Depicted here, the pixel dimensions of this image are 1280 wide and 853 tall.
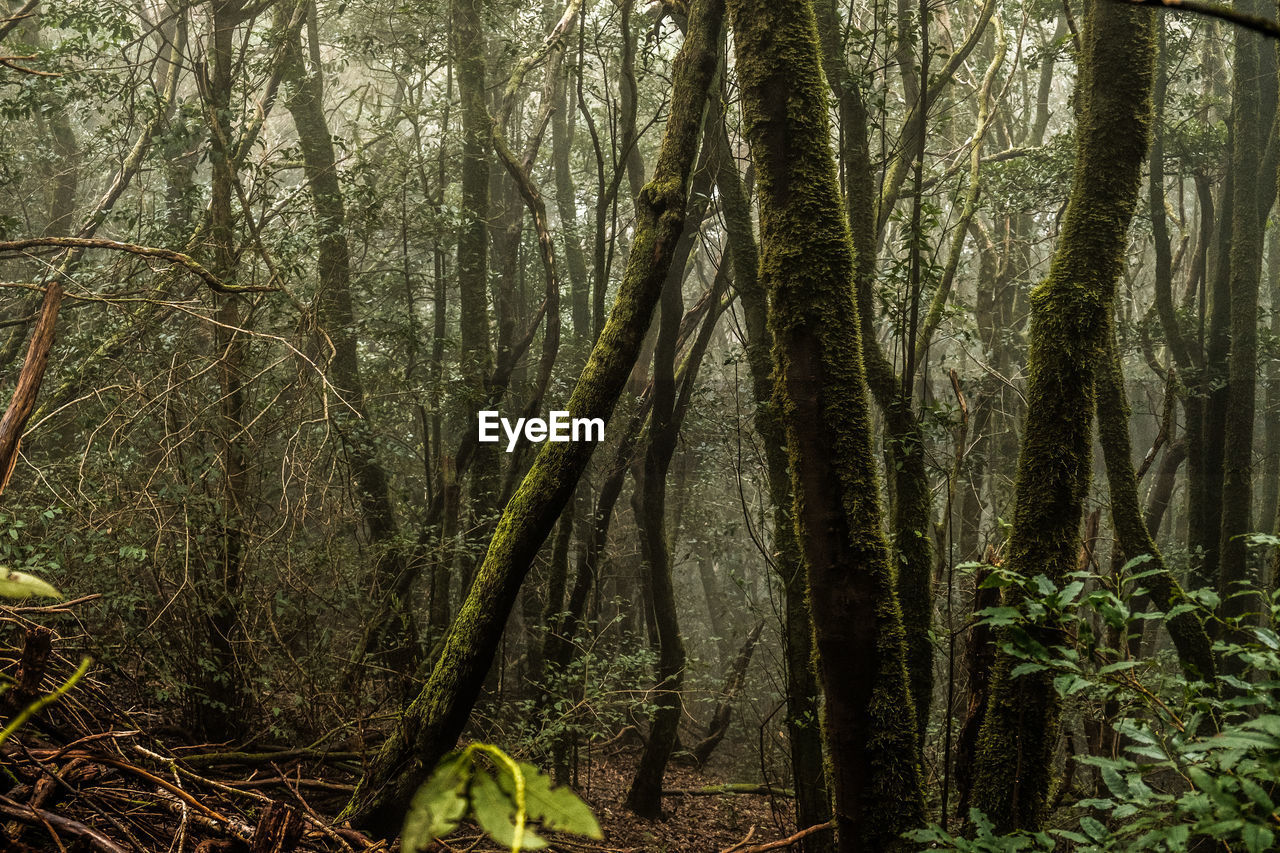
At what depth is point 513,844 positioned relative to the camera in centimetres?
66

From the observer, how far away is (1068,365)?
9.45ft

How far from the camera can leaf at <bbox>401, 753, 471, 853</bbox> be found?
2.40 feet

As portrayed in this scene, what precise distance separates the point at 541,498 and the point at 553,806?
2.51m

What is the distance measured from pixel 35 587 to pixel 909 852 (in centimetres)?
246

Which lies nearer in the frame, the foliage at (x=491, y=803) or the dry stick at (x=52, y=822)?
the foliage at (x=491, y=803)

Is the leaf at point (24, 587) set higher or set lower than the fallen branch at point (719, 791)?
higher

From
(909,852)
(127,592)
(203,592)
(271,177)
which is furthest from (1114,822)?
(271,177)

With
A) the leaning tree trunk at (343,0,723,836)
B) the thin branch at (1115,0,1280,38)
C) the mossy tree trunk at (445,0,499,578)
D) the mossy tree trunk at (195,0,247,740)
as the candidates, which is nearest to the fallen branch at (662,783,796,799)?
the mossy tree trunk at (445,0,499,578)

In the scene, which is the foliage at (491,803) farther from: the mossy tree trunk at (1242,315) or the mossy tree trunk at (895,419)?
the mossy tree trunk at (1242,315)

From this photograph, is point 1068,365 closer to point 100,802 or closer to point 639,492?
point 100,802

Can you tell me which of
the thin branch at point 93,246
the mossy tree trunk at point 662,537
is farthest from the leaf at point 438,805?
the mossy tree trunk at point 662,537
